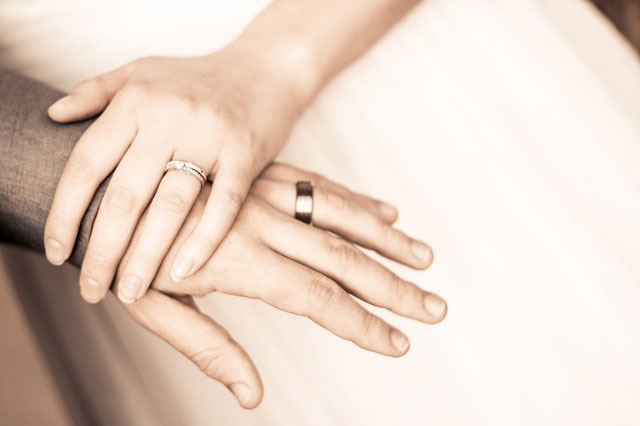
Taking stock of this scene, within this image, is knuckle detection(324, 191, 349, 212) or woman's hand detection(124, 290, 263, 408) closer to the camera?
woman's hand detection(124, 290, 263, 408)

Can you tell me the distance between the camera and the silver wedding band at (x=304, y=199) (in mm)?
730

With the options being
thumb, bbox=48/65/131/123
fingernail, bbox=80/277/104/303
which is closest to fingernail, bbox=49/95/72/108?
thumb, bbox=48/65/131/123

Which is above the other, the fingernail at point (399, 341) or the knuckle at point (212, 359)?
the fingernail at point (399, 341)

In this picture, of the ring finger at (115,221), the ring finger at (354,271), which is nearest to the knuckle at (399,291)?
the ring finger at (354,271)

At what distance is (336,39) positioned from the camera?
0.81m

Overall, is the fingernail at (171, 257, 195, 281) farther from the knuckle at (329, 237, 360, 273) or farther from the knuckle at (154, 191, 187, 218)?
the knuckle at (329, 237, 360, 273)

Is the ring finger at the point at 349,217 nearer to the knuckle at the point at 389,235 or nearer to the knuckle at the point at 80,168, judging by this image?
the knuckle at the point at 389,235

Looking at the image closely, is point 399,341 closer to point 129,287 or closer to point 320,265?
point 320,265

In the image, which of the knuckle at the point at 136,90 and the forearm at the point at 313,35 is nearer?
the knuckle at the point at 136,90

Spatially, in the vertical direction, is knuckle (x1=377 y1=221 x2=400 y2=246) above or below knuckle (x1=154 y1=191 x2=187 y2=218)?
above

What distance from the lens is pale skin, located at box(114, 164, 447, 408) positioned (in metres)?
0.63

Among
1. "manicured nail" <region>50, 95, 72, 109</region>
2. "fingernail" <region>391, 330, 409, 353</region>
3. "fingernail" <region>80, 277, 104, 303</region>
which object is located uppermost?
"manicured nail" <region>50, 95, 72, 109</region>

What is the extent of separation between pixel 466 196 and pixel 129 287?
0.47m

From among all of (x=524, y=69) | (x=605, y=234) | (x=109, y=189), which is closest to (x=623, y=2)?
(x=524, y=69)
